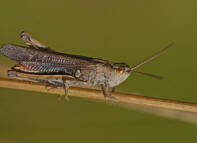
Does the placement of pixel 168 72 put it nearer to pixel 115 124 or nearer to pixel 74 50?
pixel 115 124

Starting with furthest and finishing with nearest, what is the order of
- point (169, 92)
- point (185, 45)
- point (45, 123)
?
point (185, 45)
point (169, 92)
point (45, 123)

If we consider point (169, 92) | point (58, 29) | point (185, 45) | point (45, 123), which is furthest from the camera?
point (58, 29)

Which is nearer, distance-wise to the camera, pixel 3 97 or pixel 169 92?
pixel 3 97

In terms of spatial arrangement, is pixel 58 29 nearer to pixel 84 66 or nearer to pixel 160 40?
pixel 84 66

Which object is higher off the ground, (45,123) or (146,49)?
(146,49)

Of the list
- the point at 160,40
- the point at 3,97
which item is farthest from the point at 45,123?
the point at 160,40

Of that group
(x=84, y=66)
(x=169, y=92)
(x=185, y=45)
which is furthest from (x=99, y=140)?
(x=185, y=45)

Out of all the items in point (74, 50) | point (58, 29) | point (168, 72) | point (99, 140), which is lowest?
point (99, 140)
